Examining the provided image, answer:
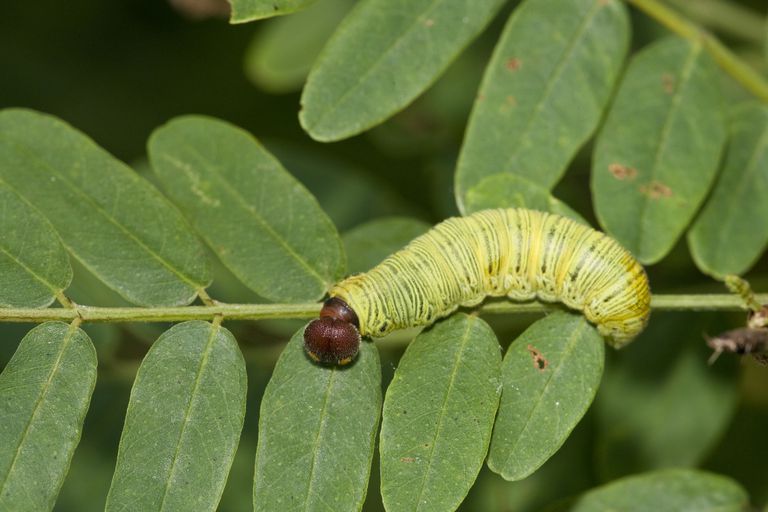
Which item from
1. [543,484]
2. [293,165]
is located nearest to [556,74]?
[543,484]

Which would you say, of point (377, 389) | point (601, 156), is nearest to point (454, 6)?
point (601, 156)

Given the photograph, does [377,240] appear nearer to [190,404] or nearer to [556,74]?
[556,74]

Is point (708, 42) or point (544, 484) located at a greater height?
point (708, 42)

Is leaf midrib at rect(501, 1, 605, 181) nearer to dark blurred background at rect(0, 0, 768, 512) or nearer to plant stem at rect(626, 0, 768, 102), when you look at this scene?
plant stem at rect(626, 0, 768, 102)

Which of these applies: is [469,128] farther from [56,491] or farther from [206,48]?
[206,48]

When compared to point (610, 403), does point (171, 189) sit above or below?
above
